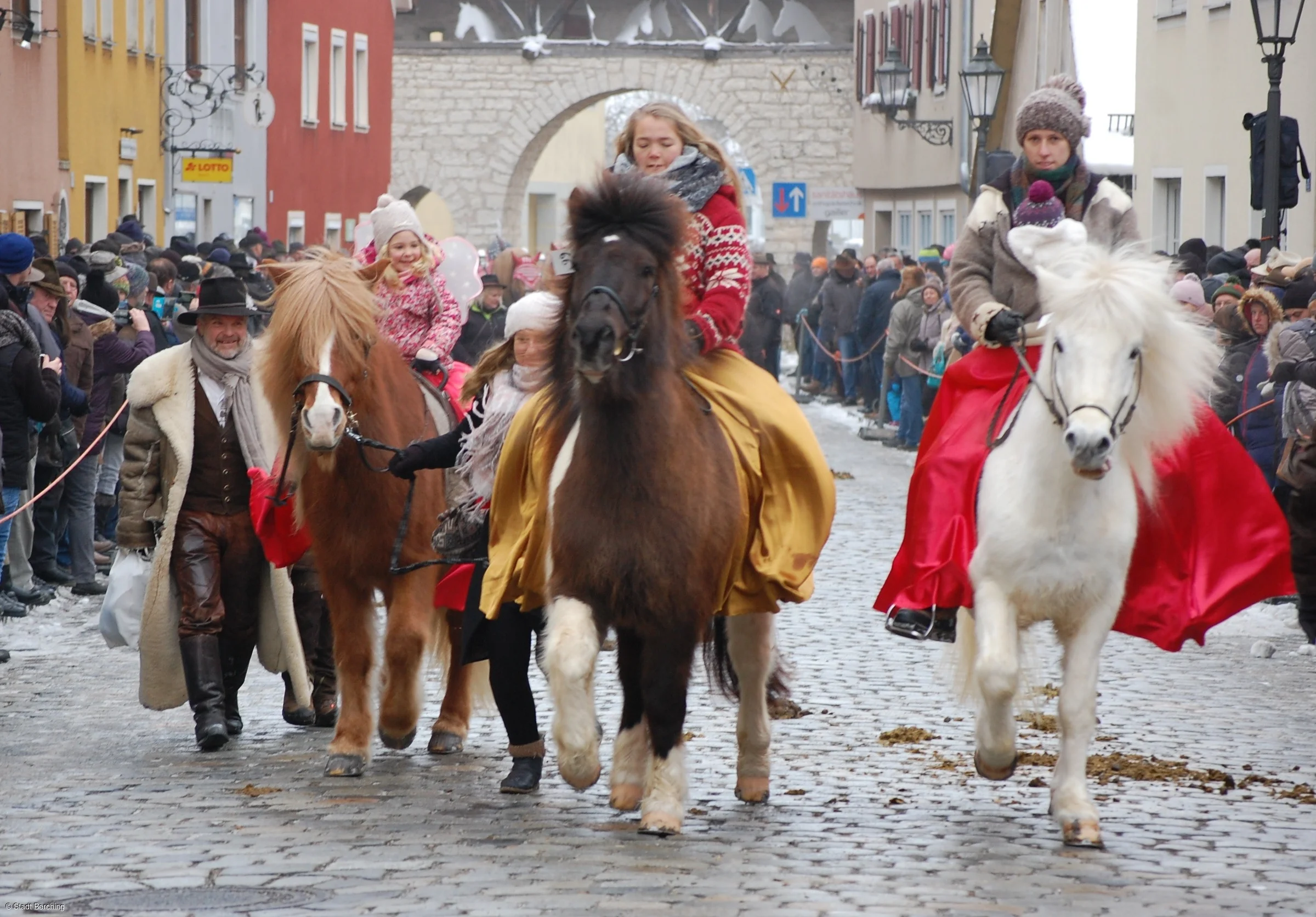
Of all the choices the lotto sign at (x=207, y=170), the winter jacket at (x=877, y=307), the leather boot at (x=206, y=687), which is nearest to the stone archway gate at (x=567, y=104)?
the winter jacket at (x=877, y=307)

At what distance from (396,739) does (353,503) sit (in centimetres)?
94

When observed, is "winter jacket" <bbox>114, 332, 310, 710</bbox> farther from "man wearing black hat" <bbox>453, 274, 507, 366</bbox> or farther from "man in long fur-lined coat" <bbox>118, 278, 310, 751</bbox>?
"man wearing black hat" <bbox>453, 274, 507, 366</bbox>

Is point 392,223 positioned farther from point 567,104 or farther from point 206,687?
point 567,104

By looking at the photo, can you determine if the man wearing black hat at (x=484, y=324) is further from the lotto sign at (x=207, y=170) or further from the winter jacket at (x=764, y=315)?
the winter jacket at (x=764, y=315)

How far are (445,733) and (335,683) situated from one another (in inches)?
50.0

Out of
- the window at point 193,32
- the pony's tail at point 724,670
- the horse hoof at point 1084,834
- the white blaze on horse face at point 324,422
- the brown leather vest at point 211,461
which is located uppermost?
the window at point 193,32

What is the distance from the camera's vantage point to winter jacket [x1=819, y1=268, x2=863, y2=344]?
109ft

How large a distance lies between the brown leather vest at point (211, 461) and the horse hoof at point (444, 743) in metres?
1.43

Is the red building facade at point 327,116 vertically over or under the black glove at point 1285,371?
over

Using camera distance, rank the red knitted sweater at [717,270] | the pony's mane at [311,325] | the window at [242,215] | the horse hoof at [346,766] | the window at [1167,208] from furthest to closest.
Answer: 1. the window at [242,215]
2. the window at [1167,208]
3. the pony's mane at [311,325]
4. the horse hoof at [346,766]
5. the red knitted sweater at [717,270]

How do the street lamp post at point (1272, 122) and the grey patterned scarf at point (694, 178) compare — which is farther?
the street lamp post at point (1272, 122)

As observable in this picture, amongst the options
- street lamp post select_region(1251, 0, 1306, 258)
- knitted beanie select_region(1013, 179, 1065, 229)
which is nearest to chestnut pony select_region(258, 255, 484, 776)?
knitted beanie select_region(1013, 179, 1065, 229)

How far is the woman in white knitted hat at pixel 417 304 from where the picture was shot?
1038 cm

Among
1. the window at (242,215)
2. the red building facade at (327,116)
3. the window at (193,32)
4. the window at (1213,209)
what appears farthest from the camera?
the red building facade at (327,116)
